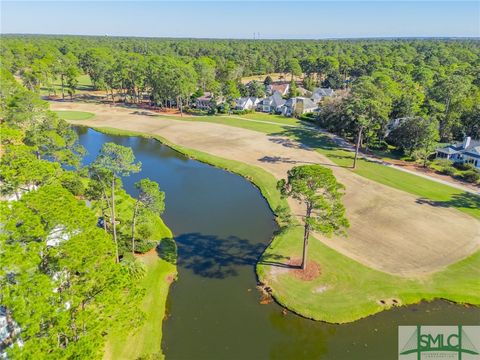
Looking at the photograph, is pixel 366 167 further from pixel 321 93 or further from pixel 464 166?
pixel 321 93

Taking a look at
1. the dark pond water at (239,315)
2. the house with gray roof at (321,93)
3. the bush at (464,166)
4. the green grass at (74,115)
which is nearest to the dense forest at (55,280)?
the dark pond water at (239,315)

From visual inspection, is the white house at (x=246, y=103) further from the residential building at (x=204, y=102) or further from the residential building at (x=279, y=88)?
the residential building at (x=279, y=88)

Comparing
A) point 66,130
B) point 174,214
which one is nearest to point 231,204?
point 174,214

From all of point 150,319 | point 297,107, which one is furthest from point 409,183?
point 297,107

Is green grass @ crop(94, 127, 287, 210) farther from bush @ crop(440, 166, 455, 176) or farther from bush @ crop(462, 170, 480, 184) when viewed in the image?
bush @ crop(462, 170, 480, 184)

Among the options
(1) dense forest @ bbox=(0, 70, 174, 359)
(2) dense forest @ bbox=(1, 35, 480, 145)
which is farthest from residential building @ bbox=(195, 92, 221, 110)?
(1) dense forest @ bbox=(0, 70, 174, 359)

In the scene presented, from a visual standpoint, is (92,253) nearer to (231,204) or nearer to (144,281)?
(144,281)
